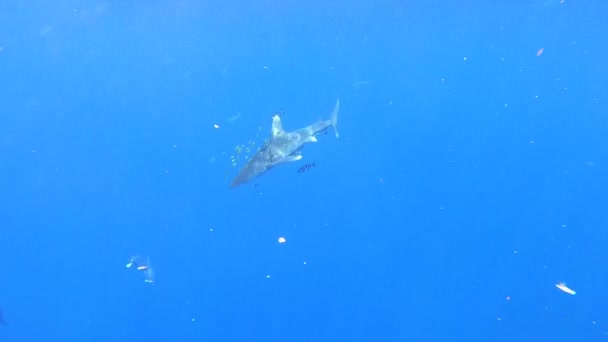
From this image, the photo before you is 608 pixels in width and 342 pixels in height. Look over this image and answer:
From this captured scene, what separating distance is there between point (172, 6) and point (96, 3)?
1423 mm

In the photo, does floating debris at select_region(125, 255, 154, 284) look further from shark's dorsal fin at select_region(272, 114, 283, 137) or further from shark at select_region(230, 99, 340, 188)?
shark's dorsal fin at select_region(272, 114, 283, 137)

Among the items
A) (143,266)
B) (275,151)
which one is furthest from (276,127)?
(143,266)

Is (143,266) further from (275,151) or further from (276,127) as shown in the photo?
(276,127)

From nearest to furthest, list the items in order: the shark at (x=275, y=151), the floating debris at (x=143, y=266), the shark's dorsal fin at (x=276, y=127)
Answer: the shark at (x=275, y=151) < the shark's dorsal fin at (x=276, y=127) < the floating debris at (x=143, y=266)

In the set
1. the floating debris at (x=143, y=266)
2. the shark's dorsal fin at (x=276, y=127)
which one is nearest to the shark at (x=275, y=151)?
the shark's dorsal fin at (x=276, y=127)

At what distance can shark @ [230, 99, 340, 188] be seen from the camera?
6.44 metres

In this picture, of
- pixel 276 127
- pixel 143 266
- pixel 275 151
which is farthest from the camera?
pixel 143 266

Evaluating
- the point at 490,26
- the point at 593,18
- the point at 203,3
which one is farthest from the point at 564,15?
the point at 203,3

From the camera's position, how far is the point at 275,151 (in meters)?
6.64

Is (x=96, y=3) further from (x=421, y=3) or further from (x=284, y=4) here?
(x=421, y=3)

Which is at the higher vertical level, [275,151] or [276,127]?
[276,127]

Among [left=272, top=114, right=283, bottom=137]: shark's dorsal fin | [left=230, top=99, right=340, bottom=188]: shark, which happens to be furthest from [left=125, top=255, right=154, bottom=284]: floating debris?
[left=272, top=114, right=283, bottom=137]: shark's dorsal fin

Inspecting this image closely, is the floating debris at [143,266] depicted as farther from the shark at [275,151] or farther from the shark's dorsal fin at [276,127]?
the shark's dorsal fin at [276,127]

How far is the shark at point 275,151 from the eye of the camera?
253 inches
